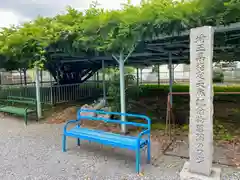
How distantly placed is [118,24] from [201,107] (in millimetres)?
2098

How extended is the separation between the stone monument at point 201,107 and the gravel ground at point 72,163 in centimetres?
32

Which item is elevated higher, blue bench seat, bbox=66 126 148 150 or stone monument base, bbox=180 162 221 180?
blue bench seat, bbox=66 126 148 150

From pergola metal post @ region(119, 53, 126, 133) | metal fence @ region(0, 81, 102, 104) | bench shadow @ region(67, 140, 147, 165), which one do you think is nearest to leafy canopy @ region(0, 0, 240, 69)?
pergola metal post @ region(119, 53, 126, 133)

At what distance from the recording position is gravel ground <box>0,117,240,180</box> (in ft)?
8.79

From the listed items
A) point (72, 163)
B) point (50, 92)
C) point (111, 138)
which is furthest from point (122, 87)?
point (50, 92)

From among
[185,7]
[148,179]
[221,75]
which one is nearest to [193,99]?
[148,179]

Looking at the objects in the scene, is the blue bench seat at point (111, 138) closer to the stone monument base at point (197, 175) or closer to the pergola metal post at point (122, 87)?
the stone monument base at point (197, 175)

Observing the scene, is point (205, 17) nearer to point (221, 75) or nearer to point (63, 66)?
point (63, 66)

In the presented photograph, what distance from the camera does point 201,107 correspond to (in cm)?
245

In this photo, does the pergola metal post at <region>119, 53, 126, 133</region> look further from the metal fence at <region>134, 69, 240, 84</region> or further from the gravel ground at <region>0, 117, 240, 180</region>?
the metal fence at <region>134, 69, 240, 84</region>

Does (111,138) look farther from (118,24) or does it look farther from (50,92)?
(50,92)

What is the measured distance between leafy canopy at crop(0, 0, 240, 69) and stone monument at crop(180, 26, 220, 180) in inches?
26.5

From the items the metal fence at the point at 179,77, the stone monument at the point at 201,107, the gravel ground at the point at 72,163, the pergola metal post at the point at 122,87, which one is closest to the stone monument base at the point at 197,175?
the stone monument at the point at 201,107

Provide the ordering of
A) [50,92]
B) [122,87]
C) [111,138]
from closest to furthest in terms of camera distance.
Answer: [111,138] → [122,87] → [50,92]
